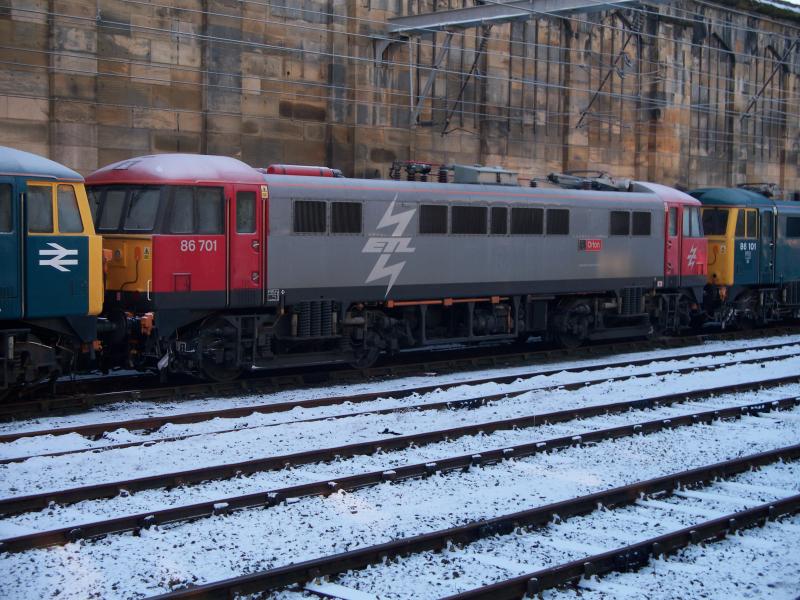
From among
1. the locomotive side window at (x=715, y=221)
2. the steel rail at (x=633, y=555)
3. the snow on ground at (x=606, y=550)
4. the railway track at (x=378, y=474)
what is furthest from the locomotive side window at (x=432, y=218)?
the locomotive side window at (x=715, y=221)

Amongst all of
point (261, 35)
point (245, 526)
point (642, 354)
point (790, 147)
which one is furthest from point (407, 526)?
point (790, 147)

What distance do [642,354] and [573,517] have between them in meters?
13.1

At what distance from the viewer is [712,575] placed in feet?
25.5

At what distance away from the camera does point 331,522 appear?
880 centimetres

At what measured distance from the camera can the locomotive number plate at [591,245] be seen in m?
20.4

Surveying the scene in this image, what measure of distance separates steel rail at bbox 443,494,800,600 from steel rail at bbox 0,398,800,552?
2919mm

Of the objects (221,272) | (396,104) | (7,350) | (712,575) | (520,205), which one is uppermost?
(396,104)

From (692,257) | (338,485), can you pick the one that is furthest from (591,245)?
(338,485)

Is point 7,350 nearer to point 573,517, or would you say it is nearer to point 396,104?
point 573,517

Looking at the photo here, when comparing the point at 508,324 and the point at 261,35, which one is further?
the point at 261,35

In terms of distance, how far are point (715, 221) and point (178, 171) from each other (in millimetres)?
16043

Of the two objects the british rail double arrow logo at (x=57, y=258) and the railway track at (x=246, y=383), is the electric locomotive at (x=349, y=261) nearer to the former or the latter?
the railway track at (x=246, y=383)

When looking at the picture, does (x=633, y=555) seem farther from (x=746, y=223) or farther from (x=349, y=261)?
(x=746, y=223)

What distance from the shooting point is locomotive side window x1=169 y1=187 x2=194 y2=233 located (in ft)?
47.4
